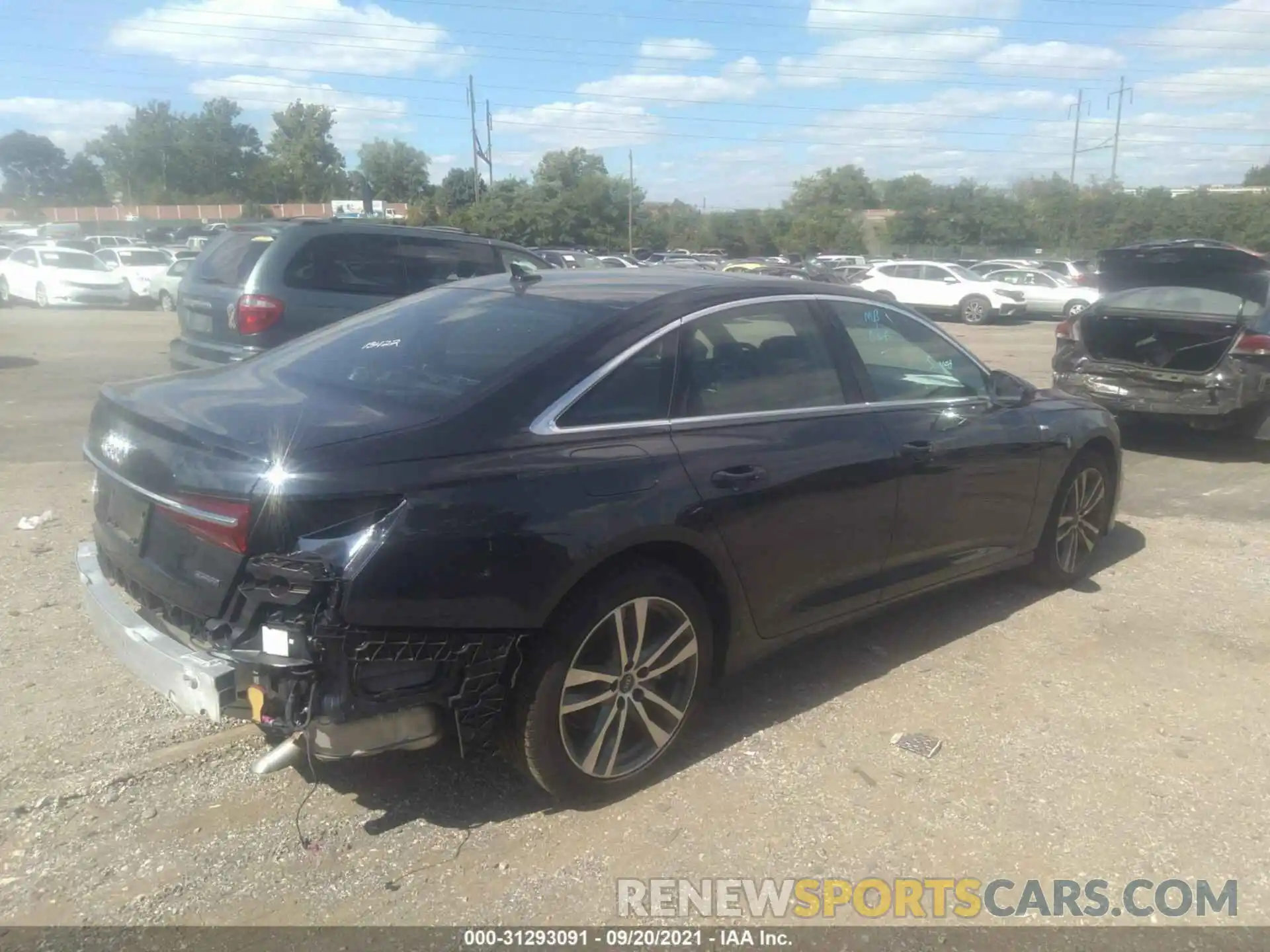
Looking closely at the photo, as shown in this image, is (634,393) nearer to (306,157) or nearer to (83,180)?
(306,157)

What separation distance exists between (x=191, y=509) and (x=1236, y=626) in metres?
4.80

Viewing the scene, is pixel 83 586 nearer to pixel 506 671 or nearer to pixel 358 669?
pixel 358 669

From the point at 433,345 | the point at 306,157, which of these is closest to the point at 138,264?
the point at 433,345

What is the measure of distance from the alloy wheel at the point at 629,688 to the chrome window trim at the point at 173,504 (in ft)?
3.58

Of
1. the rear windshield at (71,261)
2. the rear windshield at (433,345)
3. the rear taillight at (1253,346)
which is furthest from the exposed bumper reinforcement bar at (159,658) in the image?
the rear windshield at (71,261)

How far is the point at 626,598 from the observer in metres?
3.28

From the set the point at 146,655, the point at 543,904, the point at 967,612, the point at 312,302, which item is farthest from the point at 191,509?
the point at 312,302

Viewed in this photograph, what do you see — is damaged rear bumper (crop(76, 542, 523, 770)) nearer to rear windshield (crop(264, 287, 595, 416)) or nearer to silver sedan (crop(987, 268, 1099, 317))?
rear windshield (crop(264, 287, 595, 416))

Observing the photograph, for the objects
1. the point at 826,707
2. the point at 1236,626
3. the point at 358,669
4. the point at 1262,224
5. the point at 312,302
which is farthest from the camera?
the point at 1262,224

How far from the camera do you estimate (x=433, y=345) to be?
3.74 m

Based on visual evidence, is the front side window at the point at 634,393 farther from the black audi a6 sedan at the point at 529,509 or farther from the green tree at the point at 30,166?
the green tree at the point at 30,166

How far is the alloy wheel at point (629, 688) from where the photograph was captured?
327 centimetres

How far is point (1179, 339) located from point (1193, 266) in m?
0.63

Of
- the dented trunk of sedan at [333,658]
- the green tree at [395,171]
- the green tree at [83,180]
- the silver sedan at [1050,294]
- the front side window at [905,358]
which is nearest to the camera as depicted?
the dented trunk of sedan at [333,658]
